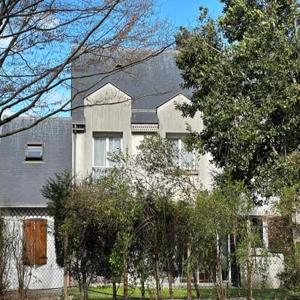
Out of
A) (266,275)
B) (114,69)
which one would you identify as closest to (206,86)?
(114,69)

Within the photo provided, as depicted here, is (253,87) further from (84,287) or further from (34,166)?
(34,166)

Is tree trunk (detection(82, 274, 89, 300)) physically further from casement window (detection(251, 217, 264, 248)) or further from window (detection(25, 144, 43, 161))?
window (detection(25, 144, 43, 161))

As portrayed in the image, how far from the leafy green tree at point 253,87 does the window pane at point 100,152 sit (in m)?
10.3

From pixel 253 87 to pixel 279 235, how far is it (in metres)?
4.00

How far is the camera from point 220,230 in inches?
444

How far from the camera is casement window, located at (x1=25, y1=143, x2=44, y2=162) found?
25250 millimetres

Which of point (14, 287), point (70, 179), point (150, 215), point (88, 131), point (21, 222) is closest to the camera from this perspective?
point (150, 215)

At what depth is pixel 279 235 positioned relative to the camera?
452 inches

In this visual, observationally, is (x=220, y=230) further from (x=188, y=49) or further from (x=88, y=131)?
(x=88, y=131)

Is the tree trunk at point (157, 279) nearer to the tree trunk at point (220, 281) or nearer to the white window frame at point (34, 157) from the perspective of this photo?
the tree trunk at point (220, 281)

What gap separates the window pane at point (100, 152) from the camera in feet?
81.0

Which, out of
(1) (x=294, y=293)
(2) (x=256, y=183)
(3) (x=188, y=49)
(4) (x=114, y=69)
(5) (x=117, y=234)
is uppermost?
(3) (x=188, y=49)

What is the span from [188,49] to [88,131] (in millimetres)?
10460

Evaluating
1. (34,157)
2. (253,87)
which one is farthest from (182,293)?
(34,157)
